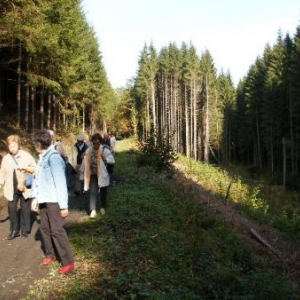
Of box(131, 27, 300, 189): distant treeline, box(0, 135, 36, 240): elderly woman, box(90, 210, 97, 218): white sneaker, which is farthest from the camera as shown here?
box(131, 27, 300, 189): distant treeline

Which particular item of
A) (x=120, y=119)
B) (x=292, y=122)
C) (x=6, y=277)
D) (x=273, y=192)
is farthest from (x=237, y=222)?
(x=120, y=119)

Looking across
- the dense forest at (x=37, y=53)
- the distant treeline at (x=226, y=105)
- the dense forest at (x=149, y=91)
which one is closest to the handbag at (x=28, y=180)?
the dense forest at (x=149, y=91)

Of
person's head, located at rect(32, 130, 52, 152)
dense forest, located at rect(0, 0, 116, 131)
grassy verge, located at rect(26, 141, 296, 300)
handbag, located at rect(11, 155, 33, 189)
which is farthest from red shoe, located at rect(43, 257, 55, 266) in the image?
dense forest, located at rect(0, 0, 116, 131)

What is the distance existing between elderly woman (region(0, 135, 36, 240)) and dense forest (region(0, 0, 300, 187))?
9.83 metres

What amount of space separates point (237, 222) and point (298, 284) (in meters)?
4.50

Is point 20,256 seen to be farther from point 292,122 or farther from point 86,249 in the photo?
point 292,122

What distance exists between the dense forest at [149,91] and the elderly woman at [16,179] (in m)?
9.83

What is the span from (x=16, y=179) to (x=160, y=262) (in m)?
3.71

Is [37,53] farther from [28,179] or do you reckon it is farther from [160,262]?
[160,262]

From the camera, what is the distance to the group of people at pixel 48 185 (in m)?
6.66

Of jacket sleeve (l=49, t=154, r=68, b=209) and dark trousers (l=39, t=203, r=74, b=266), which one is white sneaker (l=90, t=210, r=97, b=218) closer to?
dark trousers (l=39, t=203, r=74, b=266)

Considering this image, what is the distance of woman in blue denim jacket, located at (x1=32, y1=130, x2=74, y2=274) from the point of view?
21.6 ft

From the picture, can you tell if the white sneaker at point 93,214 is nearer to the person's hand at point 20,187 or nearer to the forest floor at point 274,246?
the person's hand at point 20,187

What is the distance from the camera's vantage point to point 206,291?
660 cm
